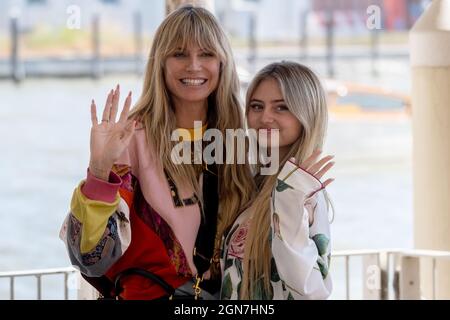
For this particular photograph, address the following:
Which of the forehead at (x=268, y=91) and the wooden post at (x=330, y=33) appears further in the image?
the wooden post at (x=330, y=33)

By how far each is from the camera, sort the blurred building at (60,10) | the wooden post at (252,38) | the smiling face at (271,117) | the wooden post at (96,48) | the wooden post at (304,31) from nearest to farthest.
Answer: the smiling face at (271,117)
the wooden post at (96,48)
the wooden post at (252,38)
the wooden post at (304,31)
the blurred building at (60,10)

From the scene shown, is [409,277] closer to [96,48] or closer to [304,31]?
[96,48]

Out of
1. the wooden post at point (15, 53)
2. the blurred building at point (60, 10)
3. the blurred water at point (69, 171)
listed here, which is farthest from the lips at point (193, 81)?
the blurred building at point (60, 10)

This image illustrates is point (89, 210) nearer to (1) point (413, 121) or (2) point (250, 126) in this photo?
(2) point (250, 126)

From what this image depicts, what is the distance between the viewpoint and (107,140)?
1.67 m

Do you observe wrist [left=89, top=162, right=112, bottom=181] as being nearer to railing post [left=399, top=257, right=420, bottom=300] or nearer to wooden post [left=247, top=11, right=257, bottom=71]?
railing post [left=399, top=257, right=420, bottom=300]

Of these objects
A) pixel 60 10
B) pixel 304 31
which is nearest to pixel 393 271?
pixel 60 10

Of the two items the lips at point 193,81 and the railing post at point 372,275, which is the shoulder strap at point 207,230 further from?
the railing post at point 372,275

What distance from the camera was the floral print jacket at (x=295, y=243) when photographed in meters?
1.61

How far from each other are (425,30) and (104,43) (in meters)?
19.5

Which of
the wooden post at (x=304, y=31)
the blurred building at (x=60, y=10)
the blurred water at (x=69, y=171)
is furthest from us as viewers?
the blurred building at (x=60, y=10)

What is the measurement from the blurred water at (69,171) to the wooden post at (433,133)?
28.5 ft

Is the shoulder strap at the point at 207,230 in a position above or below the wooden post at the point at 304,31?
below
